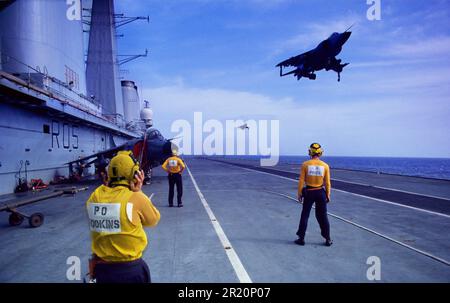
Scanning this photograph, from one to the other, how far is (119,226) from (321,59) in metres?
19.4

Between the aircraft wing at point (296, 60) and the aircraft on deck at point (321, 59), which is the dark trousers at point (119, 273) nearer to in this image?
the aircraft on deck at point (321, 59)

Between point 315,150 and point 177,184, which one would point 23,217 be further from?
point 315,150

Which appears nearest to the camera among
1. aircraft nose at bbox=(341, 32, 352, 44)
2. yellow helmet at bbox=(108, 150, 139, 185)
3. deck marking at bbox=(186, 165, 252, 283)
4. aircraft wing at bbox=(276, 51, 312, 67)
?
yellow helmet at bbox=(108, 150, 139, 185)

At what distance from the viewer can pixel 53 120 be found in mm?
17969

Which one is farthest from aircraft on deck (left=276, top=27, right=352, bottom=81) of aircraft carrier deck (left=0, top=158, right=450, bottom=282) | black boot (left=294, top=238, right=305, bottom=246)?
black boot (left=294, top=238, right=305, bottom=246)

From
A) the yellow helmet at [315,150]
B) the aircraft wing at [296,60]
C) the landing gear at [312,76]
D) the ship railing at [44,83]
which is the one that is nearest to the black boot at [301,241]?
the yellow helmet at [315,150]

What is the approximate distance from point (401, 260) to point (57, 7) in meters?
23.5

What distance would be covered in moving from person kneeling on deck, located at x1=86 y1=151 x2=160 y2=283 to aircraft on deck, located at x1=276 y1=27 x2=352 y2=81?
17.9m

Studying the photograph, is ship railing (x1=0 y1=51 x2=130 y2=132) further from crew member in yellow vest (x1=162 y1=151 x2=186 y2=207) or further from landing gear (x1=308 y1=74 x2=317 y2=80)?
landing gear (x1=308 y1=74 x2=317 y2=80)

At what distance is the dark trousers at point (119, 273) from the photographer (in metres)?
2.41

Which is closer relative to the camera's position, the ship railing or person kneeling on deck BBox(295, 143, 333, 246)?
person kneeling on deck BBox(295, 143, 333, 246)

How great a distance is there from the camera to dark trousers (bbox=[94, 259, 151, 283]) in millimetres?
2406

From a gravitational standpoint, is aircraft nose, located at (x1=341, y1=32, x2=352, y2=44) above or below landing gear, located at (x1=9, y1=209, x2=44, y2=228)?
above
